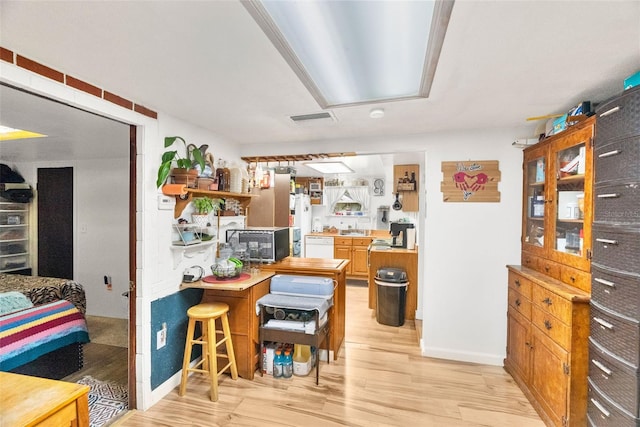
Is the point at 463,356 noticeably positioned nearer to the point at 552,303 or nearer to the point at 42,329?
the point at 552,303

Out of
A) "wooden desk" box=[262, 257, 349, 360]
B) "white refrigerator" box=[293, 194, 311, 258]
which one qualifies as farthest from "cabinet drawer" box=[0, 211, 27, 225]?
"white refrigerator" box=[293, 194, 311, 258]

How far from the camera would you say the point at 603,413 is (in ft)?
5.03

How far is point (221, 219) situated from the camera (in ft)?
9.59

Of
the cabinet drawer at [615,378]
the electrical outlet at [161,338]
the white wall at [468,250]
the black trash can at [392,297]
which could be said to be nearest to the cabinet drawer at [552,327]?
the cabinet drawer at [615,378]

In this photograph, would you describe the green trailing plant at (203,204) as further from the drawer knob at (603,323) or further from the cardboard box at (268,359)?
the drawer knob at (603,323)

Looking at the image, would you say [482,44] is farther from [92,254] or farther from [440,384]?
[92,254]

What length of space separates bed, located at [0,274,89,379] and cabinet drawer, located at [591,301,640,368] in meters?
3.72

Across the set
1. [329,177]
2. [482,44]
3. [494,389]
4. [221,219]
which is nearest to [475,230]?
[494,389]

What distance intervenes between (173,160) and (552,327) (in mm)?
2968

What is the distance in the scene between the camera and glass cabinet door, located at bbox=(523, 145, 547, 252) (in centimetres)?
229

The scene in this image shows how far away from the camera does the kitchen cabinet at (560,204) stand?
1.77 meters

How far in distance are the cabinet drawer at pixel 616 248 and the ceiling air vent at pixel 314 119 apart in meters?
1.82

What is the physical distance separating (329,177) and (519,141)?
14.4 ft

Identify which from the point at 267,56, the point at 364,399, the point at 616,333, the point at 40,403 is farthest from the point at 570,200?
the point at 40,403
